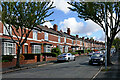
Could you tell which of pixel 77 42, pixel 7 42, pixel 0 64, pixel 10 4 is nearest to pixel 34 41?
pixel 7 42

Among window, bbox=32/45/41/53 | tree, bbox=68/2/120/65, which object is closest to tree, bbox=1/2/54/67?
tree, bbox=68/2/120/65

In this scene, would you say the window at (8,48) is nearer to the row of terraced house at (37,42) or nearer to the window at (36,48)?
the row of terraced house at (37,42)

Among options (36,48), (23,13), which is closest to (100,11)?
(23,13)

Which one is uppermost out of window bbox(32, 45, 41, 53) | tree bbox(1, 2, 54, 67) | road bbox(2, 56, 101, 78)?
tree bbox(1, 2, 54, 67)

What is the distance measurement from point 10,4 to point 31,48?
15.3m

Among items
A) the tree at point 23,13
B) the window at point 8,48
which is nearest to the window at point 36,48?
the window at point 8,48

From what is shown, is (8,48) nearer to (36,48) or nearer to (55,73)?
(36,48)

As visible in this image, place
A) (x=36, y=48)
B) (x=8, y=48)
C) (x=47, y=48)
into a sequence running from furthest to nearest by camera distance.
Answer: (x=47, y=48) → (x=36, y=48) → (x=8, y=48)

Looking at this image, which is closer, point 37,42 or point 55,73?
point 55,73

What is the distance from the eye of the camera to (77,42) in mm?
64312

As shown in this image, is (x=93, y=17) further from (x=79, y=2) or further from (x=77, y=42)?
(x=77, y=42)

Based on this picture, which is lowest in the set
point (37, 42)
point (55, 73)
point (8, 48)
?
point (55, 73)

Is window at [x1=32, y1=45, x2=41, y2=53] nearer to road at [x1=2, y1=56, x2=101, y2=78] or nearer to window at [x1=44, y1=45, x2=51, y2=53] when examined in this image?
window at [x1=44, y1=45, x2=51, y2=53]

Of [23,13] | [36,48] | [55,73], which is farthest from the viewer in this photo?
[36,48]
